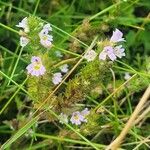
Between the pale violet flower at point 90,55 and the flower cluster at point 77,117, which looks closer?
the pale violet flower at point 90,55

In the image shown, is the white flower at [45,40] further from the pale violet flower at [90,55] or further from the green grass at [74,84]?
the pale violet flower at [90,55]

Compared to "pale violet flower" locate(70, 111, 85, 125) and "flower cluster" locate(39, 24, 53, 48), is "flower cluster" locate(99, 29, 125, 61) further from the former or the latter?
"pale violet flower" locate(70, 111, 85, 125)

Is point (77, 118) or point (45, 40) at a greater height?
point (45, 40)

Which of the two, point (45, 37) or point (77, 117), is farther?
point (77, 117)

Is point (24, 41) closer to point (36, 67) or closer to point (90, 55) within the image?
point (36, 67)

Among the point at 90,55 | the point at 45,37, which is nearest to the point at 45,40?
the point at 45,37

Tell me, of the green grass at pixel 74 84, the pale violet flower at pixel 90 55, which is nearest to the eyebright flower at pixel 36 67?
the green grass at pixel 74 84

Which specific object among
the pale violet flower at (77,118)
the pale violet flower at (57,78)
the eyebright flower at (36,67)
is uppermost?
the eyebright flower at (36,67)

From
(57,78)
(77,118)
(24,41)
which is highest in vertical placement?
(24,41)

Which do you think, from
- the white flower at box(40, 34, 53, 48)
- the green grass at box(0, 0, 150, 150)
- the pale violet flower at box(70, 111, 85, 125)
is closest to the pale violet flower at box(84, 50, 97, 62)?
the green grass at box(0, 0, 150, 150)
